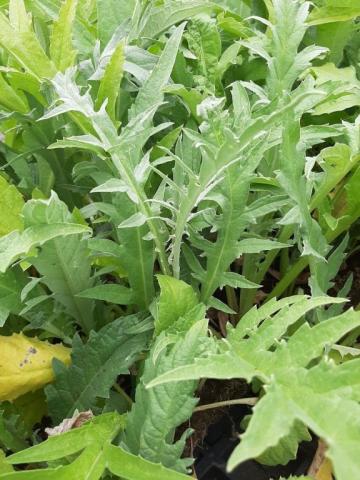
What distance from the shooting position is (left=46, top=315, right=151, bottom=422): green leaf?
0.77m

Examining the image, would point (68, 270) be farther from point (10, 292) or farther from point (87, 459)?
point (87, 459)

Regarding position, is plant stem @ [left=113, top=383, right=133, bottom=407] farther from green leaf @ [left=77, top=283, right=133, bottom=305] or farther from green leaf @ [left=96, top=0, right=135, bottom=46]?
green leaf @ [left=96, top=0, right=135, bottom=46]

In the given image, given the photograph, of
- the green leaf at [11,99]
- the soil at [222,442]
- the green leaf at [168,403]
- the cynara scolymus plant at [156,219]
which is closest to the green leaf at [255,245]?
the cynara scolymus plant at [156,219]

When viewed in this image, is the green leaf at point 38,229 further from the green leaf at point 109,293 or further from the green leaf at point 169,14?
the green leaf at point 169,14

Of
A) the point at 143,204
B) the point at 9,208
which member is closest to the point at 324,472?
the point at 143,204

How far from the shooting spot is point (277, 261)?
104 cm

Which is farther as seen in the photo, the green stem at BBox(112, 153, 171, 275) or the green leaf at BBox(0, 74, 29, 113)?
the green leaf at BBox(0, 74, 29, 113)

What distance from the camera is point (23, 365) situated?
0.80m

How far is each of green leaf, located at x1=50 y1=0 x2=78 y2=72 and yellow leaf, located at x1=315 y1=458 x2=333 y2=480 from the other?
552 mm

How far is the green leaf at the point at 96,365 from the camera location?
2.53ft

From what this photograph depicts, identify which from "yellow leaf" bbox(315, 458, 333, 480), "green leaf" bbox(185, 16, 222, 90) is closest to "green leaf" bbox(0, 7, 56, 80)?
"green leaf" bbox(185, 16, 222, 90)

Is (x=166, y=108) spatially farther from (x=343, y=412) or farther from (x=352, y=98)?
(x=343, y=412)

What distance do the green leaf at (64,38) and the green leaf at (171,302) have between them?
0.29 m

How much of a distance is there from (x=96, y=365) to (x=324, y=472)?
0.29 m
